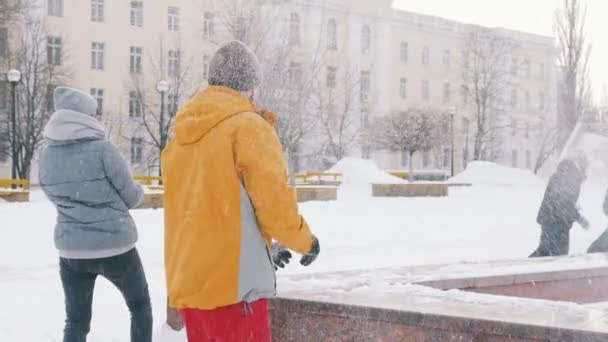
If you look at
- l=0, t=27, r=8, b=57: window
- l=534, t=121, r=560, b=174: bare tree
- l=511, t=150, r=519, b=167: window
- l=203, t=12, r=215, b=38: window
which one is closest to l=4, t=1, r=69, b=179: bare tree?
l=0, t=27, r=8, b=57: window

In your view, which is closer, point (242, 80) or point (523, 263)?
point (242, 80)

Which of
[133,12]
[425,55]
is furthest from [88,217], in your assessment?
[425,55]

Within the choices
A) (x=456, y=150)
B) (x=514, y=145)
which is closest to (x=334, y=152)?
(x=456, y=150)

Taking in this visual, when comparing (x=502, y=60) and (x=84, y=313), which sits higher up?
(x=502, y=60)

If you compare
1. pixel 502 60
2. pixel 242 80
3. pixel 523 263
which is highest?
pixel 502 60

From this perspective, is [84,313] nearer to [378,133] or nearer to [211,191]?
[211,191]

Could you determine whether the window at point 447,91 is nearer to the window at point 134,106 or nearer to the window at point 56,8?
the window at point 134,106

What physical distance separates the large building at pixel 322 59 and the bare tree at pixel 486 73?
40cm

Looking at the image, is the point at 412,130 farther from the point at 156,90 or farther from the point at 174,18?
the point at 174,18

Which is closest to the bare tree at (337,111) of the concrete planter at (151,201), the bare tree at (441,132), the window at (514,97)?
the bare tree at (441,132)

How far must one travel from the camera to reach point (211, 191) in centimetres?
266

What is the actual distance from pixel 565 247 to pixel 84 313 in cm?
608

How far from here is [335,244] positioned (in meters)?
11.4

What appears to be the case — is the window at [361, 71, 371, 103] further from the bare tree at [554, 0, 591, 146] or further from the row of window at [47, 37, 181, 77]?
the bare tree at [554, 0, 591, 146]
